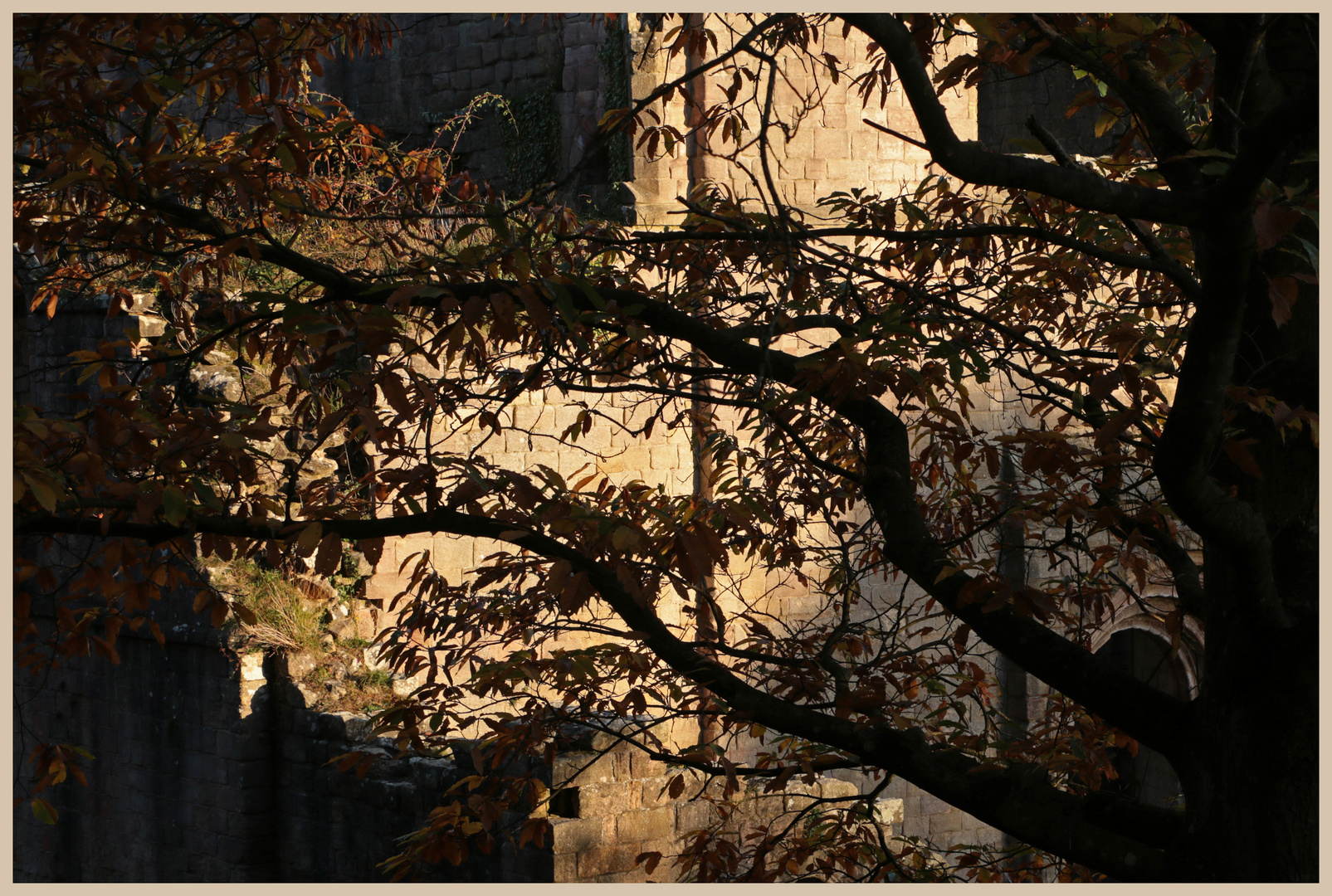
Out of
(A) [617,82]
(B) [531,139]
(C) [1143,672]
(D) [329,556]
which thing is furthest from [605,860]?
(C) [1143,672]

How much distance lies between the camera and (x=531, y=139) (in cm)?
1371

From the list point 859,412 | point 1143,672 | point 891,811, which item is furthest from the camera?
point 1143,672

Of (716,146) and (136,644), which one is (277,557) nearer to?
(136,644)

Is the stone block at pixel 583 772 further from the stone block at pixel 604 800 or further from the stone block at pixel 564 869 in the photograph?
the stone block at pixel 564 869

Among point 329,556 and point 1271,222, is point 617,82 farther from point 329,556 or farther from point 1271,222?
point 1271,222

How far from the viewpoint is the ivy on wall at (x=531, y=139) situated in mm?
13578

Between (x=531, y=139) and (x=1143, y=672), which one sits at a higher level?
(x=531, y=139)

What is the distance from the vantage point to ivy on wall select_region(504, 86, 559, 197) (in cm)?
1358

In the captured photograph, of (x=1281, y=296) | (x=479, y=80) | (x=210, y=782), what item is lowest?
(x=210, y=782)

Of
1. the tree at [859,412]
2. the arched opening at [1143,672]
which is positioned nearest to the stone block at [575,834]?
the tree at [859,412]

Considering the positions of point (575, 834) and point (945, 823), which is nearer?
point (575, 834)

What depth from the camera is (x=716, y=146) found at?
396 inches

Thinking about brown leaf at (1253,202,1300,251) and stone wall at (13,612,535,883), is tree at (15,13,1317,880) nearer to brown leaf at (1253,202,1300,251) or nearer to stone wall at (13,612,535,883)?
brown leaf at (1253,202,1300,251)

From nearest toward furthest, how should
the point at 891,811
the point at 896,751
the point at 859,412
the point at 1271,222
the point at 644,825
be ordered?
the point at 1271,222 → the point at 896,751 → the point at 859,412 → the point at 644,825 → the point at 891,811
